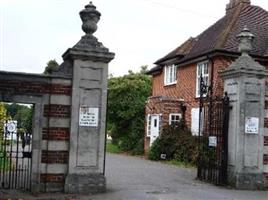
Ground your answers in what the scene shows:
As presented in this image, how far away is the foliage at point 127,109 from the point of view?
3819 centimetres

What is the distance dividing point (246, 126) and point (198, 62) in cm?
1538

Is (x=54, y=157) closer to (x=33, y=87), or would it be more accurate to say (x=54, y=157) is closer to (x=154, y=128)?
(x=33, y=87)

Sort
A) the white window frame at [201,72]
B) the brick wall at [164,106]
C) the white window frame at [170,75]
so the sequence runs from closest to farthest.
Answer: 1. the white window frame at [201,72]
2. the brick wall at [164,106]
3. the white window frame at [170,75]

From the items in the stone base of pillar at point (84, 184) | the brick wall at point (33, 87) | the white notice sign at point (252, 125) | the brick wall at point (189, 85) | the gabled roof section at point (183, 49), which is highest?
the gabled roof section at point (183, 49)

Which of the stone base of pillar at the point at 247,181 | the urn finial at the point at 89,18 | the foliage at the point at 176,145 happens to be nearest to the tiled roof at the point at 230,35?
the foliage at the point at 176,145

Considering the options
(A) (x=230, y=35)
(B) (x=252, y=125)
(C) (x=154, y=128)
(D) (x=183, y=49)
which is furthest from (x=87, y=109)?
(D) (x=183, y=49)

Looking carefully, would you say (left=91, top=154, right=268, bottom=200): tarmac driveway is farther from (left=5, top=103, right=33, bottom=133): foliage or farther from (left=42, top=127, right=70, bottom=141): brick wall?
(left=5, top=103, right=33, bottom=133): foliage

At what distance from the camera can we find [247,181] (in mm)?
14617

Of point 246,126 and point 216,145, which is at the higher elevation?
point 246,126

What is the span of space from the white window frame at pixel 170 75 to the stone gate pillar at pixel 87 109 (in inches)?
808

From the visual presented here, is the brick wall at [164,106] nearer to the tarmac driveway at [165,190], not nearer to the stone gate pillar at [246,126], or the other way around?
the tarmac driveway at [165,190]

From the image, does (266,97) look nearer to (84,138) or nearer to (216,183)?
(216,183)

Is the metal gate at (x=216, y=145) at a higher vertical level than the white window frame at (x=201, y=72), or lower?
lower

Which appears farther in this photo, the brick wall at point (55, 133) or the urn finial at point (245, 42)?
the urn finial at point (245, 42)
